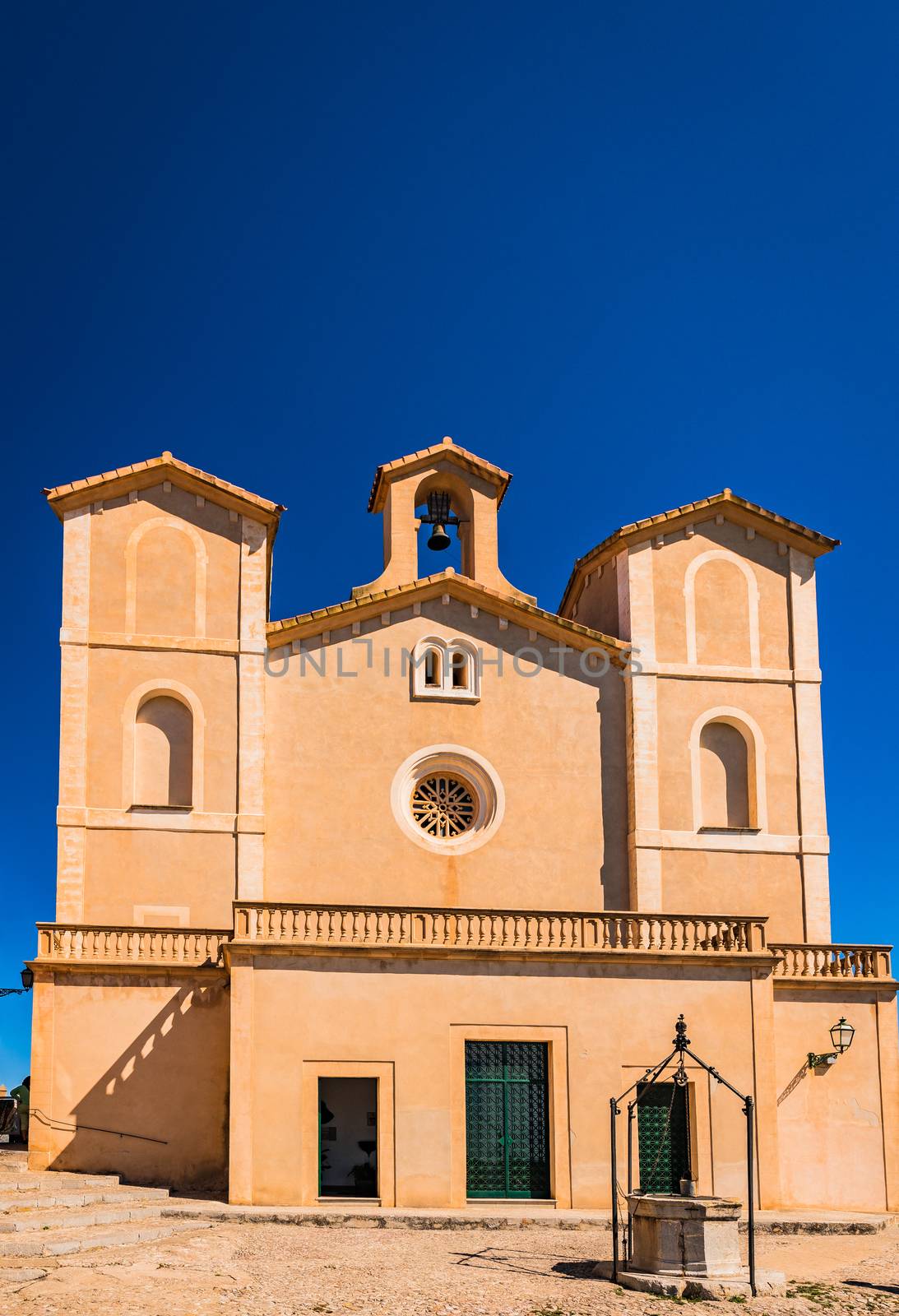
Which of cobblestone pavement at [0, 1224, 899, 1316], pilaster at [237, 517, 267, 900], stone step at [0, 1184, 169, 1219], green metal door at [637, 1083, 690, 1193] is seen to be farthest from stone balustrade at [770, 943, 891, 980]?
stone step at [0, 1184, 169, 1219]

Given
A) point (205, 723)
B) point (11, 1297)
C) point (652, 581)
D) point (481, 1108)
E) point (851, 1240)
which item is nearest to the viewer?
point (11, 1297)

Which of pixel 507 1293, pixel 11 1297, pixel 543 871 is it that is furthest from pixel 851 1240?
pixel 11 1297

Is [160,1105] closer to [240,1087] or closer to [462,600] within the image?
[240,1087]

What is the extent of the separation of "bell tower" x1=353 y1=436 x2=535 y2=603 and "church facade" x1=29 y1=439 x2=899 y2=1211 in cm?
7

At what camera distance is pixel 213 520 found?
31.9 metres

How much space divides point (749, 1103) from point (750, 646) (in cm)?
1506

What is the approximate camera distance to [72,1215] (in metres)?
21.6

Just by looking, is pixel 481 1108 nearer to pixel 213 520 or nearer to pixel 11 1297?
pixel 11 1297

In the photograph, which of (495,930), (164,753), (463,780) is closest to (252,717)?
(164,753)

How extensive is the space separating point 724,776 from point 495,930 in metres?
7.69

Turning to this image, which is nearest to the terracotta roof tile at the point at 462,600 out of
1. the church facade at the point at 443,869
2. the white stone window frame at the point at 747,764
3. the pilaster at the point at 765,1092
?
the church facade at the point at 443,869

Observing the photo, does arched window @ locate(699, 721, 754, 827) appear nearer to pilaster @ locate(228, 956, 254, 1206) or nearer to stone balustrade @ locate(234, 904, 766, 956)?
stone balustrade @ locate(234, 904, 766, 956)

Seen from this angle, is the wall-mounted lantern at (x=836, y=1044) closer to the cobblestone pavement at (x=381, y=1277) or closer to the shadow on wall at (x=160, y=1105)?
the cobblestone pavement at (x=381, y=1277)

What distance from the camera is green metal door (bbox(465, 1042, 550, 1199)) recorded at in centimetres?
2553
